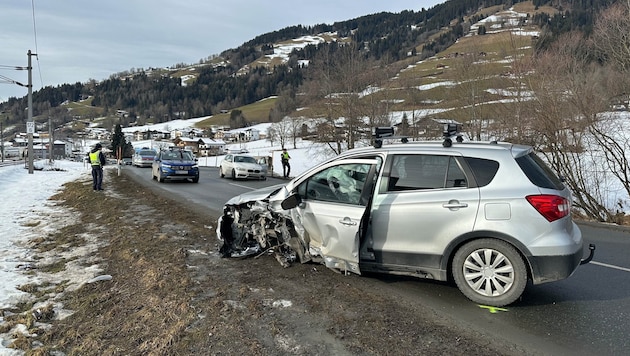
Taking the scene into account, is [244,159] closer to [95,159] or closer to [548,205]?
[95,159]

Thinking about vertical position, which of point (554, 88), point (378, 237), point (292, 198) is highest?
point (554, 88)

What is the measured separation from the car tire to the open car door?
1.16 metres

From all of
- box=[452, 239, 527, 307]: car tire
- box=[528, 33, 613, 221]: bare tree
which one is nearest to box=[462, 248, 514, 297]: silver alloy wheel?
box=[452, 239, 527, 307]: car tire

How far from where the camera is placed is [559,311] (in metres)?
4.25

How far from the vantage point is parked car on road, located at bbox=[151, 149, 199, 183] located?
1909 centimetres

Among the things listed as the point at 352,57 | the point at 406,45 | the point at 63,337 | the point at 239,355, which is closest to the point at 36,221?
the point at 63,337

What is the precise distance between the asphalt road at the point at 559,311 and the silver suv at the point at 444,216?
0.80 feet

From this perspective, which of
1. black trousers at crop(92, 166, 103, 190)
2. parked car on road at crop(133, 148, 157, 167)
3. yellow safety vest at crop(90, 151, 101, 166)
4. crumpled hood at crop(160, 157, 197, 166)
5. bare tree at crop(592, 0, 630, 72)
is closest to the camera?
bare tree at crop(592, 0, 630, 72)

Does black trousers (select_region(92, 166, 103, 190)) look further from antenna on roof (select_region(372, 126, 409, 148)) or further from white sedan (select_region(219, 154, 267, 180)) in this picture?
antenna on roof (select_region(372, 126, 409, 148))

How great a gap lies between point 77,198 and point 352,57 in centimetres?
1918

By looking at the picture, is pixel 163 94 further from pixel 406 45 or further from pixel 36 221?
pixel 36 221

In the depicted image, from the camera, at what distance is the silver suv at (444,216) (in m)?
4.15

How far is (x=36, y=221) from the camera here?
9.50 meters

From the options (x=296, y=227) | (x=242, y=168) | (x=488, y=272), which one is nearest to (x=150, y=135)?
(x=242, y=168)
